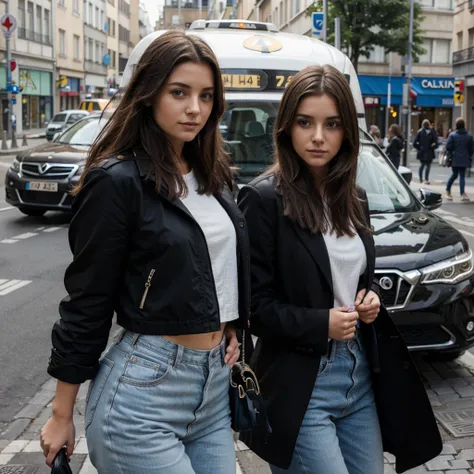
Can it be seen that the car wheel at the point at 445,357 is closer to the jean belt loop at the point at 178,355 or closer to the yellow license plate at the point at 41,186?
the jean belt loop at the point at 178,355

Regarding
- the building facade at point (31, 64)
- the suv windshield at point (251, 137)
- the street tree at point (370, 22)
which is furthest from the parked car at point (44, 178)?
the building facade at point (31, 64)

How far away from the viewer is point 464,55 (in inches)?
1607

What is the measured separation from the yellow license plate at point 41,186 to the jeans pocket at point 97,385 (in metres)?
10.7

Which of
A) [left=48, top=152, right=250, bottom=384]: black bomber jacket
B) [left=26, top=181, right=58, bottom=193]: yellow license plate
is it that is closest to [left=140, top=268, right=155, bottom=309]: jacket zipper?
[left=48, top=152, right=250, bottom=384]: black bomber jacket

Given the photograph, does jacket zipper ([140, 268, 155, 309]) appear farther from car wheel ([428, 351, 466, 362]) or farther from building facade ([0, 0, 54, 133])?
building facade ([0, 0, 54, 133])

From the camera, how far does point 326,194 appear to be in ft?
8.35

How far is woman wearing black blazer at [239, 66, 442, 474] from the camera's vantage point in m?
2.33

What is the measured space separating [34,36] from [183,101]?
53006 mm

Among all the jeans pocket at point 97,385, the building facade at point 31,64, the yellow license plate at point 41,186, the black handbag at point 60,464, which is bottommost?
the yellow license plate at point 41,186

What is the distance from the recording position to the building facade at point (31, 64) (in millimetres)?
47625

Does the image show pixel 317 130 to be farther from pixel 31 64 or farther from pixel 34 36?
pixel 34 36

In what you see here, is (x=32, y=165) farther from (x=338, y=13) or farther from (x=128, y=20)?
(x=128, y=20)

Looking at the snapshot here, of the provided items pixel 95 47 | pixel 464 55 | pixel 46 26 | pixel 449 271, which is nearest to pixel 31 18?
pixel 46 26

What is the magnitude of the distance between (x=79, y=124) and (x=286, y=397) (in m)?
12.8
